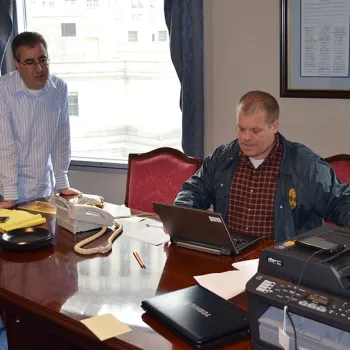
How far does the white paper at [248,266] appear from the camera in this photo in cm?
194

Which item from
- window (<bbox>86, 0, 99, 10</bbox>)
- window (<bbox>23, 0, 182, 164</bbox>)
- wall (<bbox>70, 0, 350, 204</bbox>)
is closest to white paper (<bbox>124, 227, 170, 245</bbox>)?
wall (<bbox>70, 0, 350, 204</bbox>)

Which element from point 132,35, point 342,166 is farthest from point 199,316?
point 132,35

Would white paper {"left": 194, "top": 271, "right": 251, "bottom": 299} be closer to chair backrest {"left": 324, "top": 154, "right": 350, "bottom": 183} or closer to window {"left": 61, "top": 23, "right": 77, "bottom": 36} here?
chair backrest {"left": 324, "top": 154, "right": 350, "bottom": 183}

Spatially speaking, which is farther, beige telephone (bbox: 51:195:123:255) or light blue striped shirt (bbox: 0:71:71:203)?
light blue striped shirt (bbox: 0:71:71:203)

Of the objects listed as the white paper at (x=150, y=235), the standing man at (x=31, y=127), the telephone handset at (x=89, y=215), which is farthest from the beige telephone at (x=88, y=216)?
the standing man at (x=31, y=127)

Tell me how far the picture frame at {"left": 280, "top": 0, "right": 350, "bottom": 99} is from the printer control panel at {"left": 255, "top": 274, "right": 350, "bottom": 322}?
6.35 feet

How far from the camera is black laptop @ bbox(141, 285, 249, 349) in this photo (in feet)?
4.87

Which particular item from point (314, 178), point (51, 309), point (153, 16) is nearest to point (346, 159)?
point (314, 178)

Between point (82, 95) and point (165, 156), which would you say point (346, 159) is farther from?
point (82, 95)

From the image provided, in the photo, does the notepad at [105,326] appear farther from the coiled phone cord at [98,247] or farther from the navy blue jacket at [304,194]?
the navy blue jacket at [304,194]

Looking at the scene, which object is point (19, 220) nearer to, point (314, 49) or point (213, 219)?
point (213, 219)

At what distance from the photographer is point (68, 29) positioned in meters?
4.31

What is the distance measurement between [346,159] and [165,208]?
3.28 ft

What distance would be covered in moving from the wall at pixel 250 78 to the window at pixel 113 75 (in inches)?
16.5
